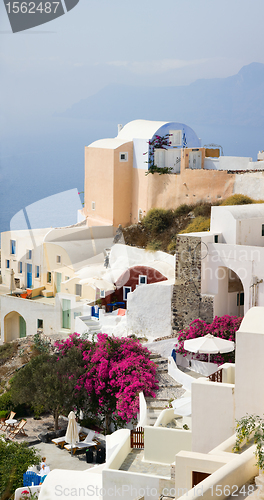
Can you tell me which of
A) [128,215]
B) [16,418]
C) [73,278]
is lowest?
[16,418]

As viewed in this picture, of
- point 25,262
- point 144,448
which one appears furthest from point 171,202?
point 144,448

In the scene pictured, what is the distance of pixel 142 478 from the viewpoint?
8.12m

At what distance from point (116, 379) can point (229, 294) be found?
154 inches

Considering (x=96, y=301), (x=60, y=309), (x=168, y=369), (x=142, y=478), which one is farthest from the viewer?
(x=60, y=309)

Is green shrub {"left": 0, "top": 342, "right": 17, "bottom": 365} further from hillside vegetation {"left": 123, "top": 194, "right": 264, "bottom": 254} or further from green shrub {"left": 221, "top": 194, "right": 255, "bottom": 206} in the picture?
green shrub {"left": 221, "top": 194, "right": 255, "bottom": 206}

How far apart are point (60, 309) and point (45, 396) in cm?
634

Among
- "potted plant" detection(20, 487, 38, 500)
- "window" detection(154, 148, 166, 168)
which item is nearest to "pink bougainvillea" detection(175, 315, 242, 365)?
"potted plant" detection(20, 487, 38, 500)

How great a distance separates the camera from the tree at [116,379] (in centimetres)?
1384

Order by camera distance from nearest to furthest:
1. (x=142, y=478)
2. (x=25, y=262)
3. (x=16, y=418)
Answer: (x=142, y=478), (x=16, y=418), (x=25, y=262)

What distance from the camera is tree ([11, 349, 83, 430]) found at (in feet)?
48.7

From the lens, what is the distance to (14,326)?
23922 millimetres

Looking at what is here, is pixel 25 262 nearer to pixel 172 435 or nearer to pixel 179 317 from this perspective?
pixel 179 317

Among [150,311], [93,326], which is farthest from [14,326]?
[150,311]

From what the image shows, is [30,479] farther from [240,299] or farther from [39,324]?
[39,324]
